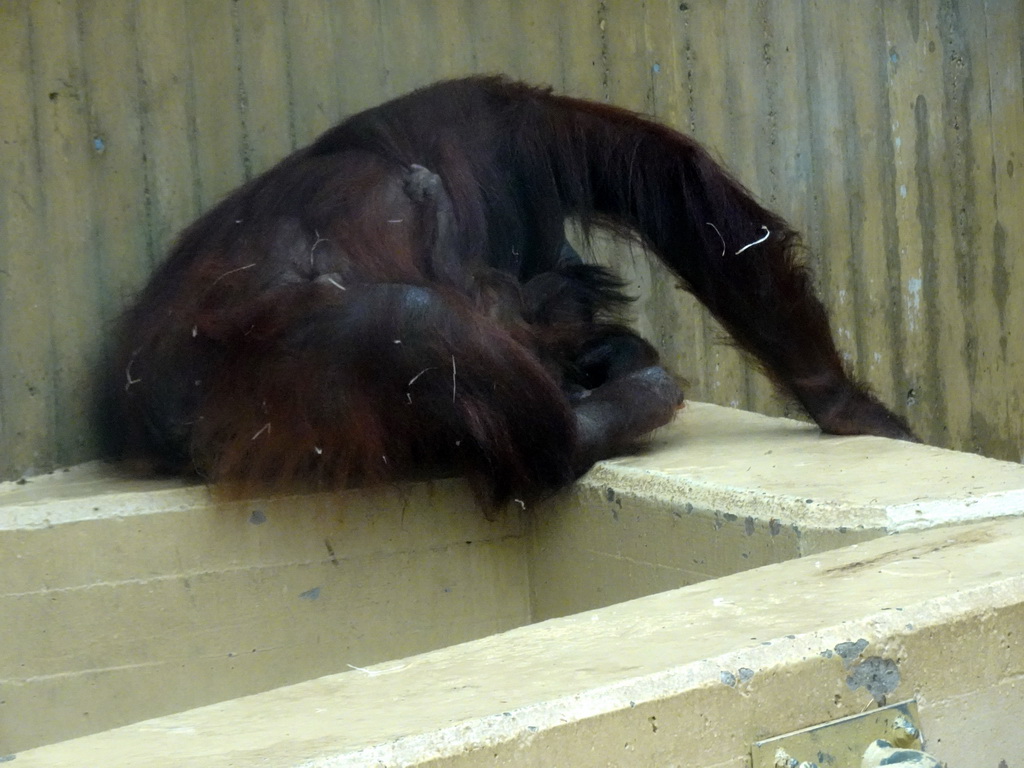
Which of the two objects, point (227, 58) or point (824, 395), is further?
point (227, 58)

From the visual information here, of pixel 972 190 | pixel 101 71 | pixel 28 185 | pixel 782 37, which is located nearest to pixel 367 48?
pixel 101 71

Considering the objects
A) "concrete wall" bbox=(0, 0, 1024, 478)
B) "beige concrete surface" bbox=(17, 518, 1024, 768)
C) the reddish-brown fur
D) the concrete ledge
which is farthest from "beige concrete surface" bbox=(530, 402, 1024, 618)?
"concrete wall" bbox=(0, 0, 1024, 478)

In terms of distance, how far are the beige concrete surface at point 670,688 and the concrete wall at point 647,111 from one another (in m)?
1.50

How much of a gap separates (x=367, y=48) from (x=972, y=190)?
1.89m

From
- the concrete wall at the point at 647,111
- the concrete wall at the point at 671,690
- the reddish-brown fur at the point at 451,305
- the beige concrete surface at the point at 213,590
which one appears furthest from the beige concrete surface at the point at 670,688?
the concrete wall at the point at 647,111

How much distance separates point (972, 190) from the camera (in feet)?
12.6

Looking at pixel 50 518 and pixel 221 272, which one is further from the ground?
pixel 221 272

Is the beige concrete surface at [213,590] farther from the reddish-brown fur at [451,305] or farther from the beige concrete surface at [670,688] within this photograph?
the beige concrete surface at [670,688]

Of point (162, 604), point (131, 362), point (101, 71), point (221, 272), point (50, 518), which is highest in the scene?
point (101, 71)

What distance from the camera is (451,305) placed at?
7.13ft

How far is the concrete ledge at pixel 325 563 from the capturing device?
213 cm

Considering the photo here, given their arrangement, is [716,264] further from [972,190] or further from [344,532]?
[972,190]

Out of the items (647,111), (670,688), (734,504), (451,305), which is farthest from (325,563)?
(647,111)

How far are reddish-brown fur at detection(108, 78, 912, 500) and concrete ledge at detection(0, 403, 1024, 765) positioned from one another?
0.31 feet
